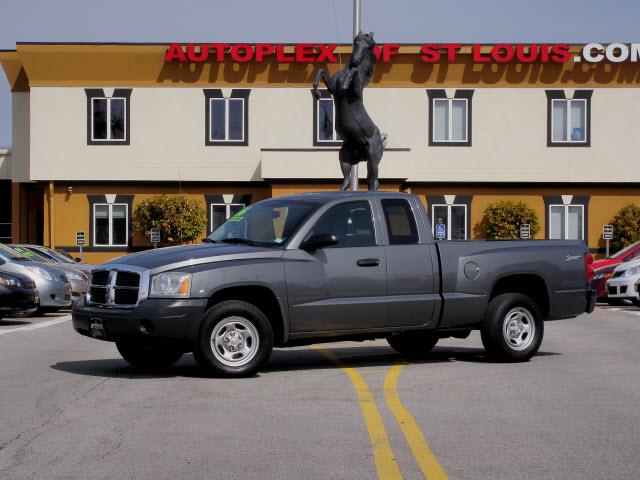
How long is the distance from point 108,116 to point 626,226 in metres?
20.4

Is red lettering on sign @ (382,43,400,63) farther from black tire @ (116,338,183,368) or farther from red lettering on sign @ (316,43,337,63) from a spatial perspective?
black tire @ (116,338,183,368)

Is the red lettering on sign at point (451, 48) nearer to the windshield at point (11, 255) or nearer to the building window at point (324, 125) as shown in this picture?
the building window at point (324, 125)

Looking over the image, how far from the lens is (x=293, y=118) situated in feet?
141

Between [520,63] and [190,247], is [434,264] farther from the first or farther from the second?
[520,63]

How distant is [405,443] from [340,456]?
25.5 inches

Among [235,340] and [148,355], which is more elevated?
[235,340]

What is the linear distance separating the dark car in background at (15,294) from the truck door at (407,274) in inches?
360

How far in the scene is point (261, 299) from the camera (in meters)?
12.0

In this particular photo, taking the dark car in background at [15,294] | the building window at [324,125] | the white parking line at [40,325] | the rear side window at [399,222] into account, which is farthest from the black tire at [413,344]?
the building window at [324,125]

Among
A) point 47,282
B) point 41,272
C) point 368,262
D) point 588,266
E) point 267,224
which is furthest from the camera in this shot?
point 41,272

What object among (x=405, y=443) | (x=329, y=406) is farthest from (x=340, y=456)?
(x=329, y=406)

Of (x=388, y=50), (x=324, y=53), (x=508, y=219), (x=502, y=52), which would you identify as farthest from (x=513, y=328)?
(x=502, y=52)

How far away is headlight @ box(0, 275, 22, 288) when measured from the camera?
19500 mm

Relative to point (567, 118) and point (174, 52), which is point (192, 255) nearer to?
point (174, 52)
